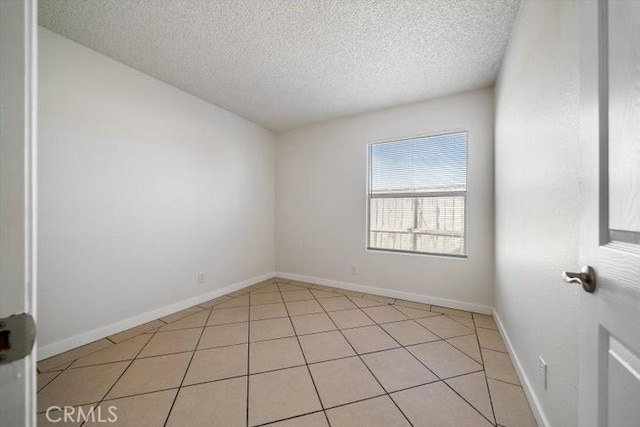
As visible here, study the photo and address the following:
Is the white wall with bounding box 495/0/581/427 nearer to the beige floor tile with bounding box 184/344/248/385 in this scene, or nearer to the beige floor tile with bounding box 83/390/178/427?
the beige floor tile with bounding box 184/344/248/385

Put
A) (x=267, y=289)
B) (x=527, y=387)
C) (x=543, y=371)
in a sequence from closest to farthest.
Answer: (x=543, y=371) < (x=527, y=387) < (x=267, y=289)

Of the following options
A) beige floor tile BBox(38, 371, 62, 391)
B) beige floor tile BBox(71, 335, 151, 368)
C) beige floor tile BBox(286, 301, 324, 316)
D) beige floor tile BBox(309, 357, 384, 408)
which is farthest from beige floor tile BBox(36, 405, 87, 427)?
beige floor tile BBox(286, 301, 324, 316)

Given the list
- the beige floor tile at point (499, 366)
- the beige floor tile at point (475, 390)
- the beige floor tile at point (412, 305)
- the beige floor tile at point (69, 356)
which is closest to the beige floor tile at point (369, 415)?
the beige floor tile at point (475, 390)

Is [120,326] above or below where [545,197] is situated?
below

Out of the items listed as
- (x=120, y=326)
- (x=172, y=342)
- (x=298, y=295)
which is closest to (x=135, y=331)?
(x=120, y=326)

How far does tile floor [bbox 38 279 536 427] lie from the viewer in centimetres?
135

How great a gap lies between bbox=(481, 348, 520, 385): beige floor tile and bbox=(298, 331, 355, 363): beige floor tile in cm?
98

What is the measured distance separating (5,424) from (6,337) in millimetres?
133

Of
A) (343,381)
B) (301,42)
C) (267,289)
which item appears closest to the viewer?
(343,381)

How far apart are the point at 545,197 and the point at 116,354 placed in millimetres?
3054

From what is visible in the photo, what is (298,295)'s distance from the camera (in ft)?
10.8

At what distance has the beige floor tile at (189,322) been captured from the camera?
7.66 ft

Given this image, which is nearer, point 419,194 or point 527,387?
point 527,387

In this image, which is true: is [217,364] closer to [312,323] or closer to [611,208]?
[312,323]
